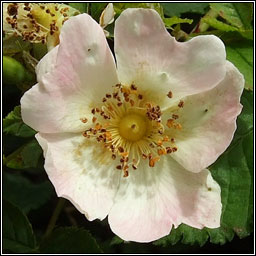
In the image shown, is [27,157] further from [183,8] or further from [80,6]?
[183,8]

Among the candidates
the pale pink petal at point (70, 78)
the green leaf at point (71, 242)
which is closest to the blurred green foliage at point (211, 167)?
the green leaf at point (71, 242)

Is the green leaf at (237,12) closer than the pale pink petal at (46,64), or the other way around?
the pale pink petal at (46,64)

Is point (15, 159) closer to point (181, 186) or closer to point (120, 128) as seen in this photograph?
point (120, 128)

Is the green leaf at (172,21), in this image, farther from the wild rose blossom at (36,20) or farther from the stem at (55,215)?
the stem at (55,215)

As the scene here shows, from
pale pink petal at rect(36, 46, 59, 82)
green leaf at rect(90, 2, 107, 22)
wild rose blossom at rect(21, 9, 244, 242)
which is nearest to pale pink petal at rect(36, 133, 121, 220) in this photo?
wild rose blossom at rect(21, 9, 244, 242)

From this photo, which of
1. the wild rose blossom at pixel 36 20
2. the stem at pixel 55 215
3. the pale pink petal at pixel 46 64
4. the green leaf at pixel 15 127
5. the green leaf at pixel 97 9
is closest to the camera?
the pale pink petal at pixel 46 64

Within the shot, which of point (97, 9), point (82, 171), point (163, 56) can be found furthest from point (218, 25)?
point (82, 171)
